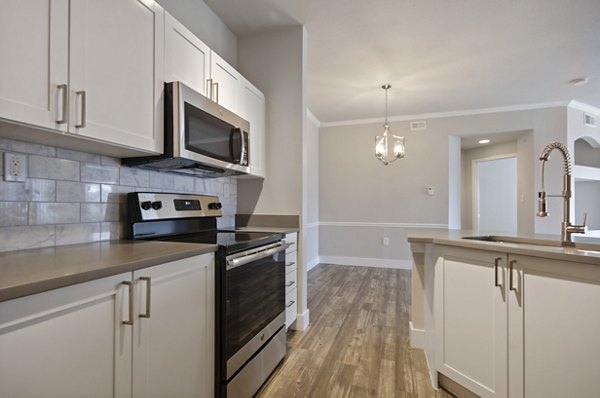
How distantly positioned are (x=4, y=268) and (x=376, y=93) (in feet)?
13.6

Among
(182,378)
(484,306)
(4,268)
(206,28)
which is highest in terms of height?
(206,28)

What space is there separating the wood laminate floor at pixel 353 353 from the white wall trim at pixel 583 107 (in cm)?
385

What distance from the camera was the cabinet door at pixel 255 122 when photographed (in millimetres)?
2422

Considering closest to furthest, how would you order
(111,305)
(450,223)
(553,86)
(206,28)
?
(111,305) < (206,28) < (553,86) < (450,223)

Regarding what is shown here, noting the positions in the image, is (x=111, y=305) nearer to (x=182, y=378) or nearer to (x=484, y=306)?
(x=182, y=378)

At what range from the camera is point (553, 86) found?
12.8 ft

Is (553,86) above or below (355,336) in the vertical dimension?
above

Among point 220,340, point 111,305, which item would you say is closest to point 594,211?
point 220,340

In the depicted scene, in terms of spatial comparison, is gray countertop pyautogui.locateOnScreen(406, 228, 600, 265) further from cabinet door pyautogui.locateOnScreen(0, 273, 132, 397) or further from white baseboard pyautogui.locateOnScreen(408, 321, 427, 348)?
cabinet door pyautogui.locateOnScreen(0, 273, 132, 397)

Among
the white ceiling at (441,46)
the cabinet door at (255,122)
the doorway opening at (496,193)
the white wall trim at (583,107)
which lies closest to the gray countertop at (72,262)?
the cabinet door at (255,122)

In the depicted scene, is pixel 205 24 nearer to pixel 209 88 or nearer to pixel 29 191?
pixel 209 88

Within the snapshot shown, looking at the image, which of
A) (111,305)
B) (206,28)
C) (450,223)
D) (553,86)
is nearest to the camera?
(111,305)

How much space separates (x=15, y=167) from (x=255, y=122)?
64.9 inches

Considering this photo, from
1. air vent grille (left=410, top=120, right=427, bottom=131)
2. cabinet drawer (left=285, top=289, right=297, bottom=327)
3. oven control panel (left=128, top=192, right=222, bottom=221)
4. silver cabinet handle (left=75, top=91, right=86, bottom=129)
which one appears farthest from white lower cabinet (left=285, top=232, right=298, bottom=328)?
air vent grille (left=410, top=120, right=427, bottom=131)
